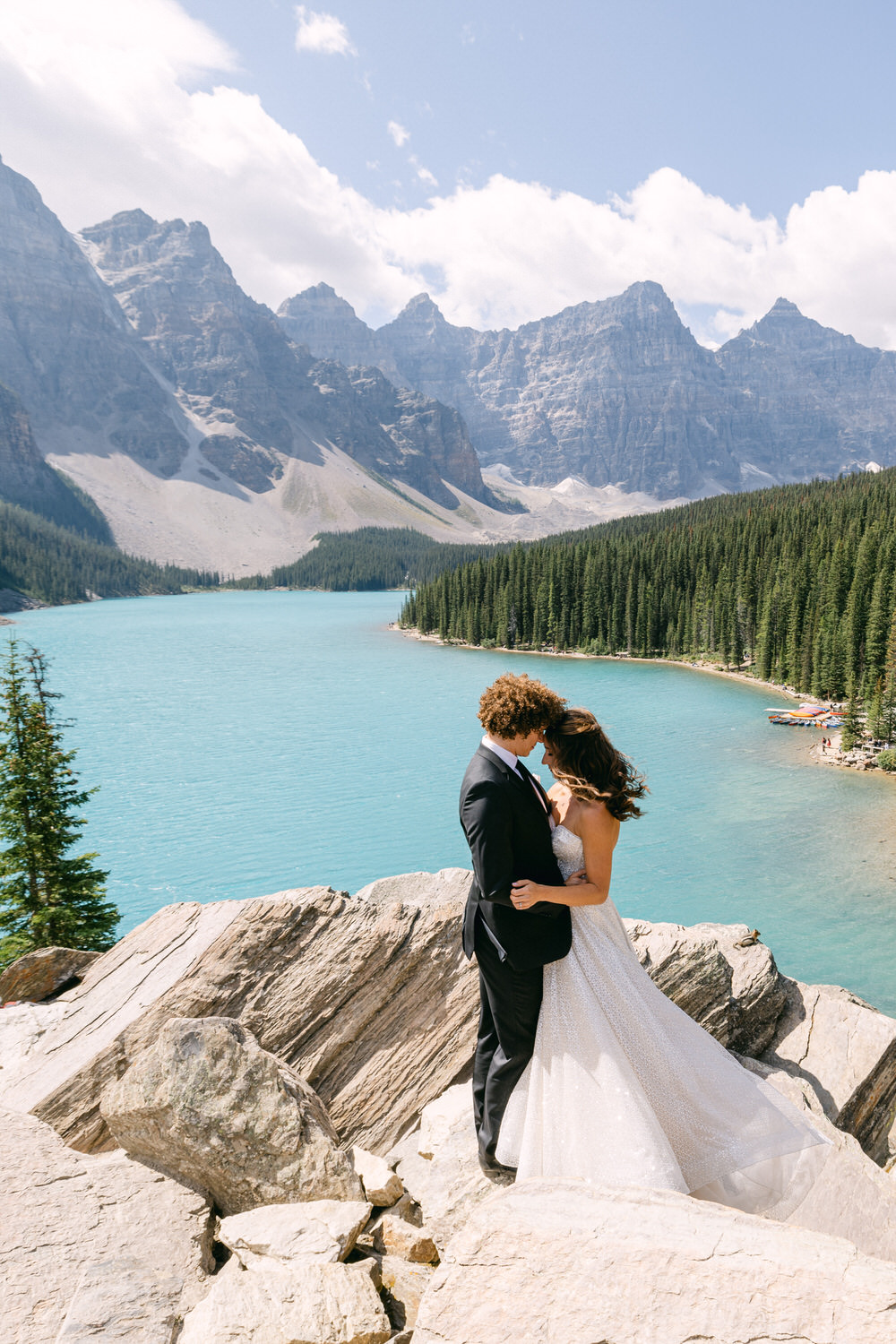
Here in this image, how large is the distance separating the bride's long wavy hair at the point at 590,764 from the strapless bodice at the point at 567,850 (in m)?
0.33

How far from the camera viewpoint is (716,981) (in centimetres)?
876

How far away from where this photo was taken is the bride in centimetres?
529

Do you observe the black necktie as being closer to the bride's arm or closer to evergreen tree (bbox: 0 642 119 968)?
the bride's arm

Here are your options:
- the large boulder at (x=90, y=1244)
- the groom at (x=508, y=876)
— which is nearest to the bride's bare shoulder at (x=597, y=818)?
the groom at (x=508, y=876)

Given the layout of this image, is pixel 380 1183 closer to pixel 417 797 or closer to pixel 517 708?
pixel 517 708

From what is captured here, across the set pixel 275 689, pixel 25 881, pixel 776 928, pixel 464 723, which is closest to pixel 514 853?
pixel 25 881

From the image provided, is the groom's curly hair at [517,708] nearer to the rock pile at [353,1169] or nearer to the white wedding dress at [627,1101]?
the white wedding dress at [627,1101]

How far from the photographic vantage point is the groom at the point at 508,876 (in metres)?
5.26

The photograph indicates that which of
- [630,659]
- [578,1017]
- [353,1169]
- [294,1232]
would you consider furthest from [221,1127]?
[630,659]

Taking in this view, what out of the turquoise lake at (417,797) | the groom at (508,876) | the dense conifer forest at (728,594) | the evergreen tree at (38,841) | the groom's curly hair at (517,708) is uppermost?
the dense conifer forest at (728,594)

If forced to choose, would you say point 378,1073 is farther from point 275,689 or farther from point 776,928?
point 275,689

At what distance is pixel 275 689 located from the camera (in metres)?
70.5

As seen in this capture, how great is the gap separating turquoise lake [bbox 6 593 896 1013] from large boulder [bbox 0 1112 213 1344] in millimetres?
20575

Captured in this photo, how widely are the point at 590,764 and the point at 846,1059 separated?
6.61 meters
